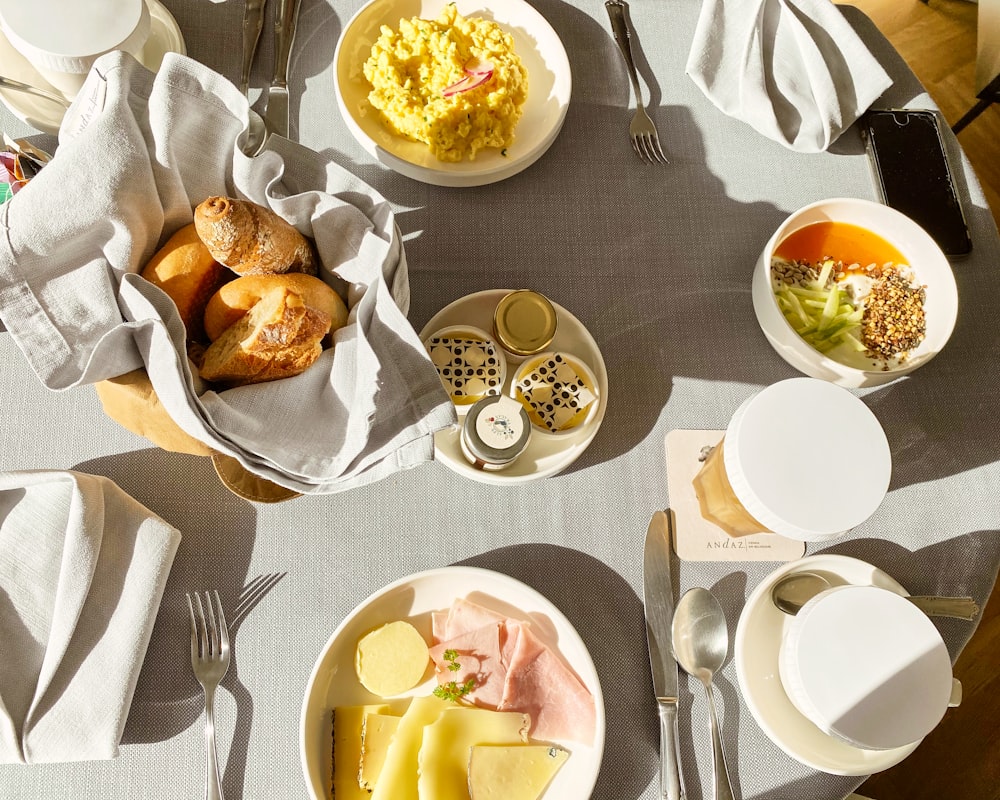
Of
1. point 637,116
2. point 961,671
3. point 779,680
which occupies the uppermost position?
point 637,116

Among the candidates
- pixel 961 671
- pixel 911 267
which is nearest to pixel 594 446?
pixel 911 267

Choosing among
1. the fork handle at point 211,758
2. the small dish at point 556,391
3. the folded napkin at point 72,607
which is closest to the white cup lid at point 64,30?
the folded napkin at point 72,607

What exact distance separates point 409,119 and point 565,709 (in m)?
0.72

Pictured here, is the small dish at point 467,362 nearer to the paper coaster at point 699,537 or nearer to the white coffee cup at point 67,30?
the paper coaster at point 699,537

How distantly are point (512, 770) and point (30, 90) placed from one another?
92 cm

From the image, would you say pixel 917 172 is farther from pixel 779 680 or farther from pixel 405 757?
pixel 405 757

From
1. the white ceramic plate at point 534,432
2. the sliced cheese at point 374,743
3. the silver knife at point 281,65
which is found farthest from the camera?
the silver knife at point 281,65

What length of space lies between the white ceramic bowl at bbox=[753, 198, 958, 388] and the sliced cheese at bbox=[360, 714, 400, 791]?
0.63m

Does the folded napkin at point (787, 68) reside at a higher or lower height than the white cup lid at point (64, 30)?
lower

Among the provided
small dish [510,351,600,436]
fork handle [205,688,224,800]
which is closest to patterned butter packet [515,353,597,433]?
small dish [510,351,600,436]

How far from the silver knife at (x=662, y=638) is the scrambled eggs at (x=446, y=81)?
0.53m

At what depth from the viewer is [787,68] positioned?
39.6 inches

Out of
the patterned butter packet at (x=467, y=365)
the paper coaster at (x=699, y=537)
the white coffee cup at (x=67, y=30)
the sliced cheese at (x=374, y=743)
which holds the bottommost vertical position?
the sliced cheese at (x=374, y=743)

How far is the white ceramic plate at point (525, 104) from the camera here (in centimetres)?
92
